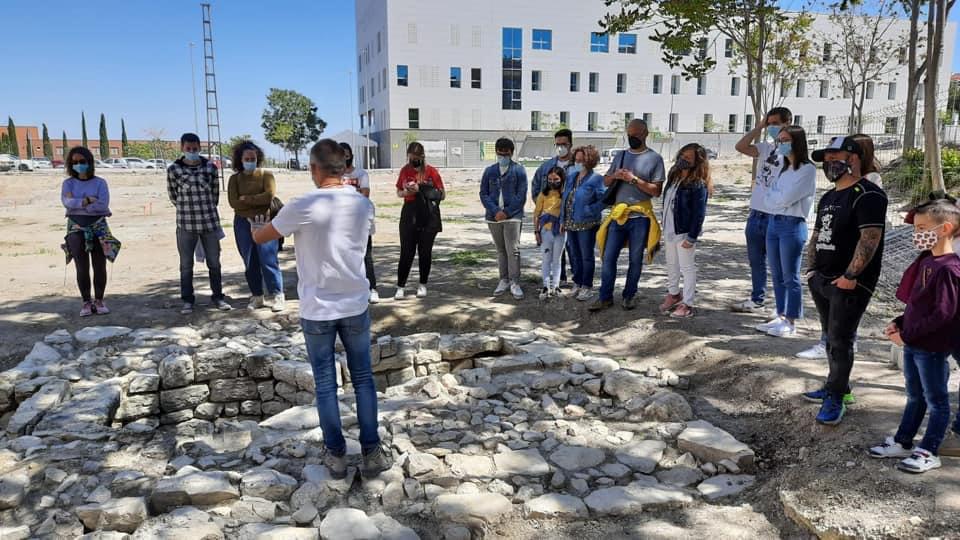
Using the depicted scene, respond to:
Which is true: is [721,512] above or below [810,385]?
below

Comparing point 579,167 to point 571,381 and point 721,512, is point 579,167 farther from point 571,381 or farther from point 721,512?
point 721,512

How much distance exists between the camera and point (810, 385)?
4.36 meters

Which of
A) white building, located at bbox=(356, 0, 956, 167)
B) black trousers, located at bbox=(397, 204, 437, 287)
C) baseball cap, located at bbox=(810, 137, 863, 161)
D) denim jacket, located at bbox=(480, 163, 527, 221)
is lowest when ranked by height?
black trousers, located at bbox=(397, 204, 437, 287)

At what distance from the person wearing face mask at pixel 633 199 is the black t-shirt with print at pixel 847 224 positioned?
7.08 ft

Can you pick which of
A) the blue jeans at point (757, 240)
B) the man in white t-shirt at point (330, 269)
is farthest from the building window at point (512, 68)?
the man in white t-shirt at point (330, 269)

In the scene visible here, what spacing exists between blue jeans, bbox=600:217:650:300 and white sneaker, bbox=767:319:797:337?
1.33 m

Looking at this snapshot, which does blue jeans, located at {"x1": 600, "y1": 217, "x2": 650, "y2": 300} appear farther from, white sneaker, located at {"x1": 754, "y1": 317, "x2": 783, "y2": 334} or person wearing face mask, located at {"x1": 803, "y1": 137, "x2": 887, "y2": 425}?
person wearing face mask, located at {"x1": 803, "y1": 137, "x2": 887, "y2": 425}

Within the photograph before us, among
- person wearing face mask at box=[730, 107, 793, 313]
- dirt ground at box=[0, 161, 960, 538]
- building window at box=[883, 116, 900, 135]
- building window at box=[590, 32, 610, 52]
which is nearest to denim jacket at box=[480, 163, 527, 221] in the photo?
dirt ground at box=[0, 161, 960, 538]

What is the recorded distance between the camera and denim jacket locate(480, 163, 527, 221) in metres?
6.98

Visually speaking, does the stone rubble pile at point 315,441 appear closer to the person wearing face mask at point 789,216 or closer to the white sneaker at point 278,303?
the white sneaker at point 278,303

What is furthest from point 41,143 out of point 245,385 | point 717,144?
point 245,385

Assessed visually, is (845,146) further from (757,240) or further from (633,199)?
(633,199)

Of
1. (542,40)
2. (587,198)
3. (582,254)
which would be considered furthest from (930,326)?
(542,40)

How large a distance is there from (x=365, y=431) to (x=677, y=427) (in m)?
2.08
